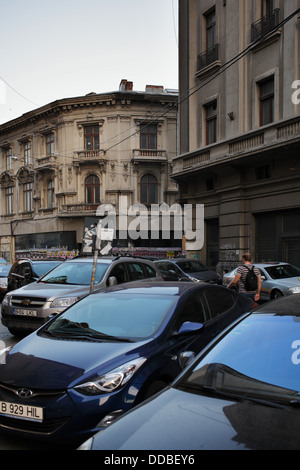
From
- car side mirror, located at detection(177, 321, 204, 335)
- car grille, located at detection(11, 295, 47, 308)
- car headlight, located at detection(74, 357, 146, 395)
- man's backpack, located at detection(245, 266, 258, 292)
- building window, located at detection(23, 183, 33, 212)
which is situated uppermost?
building window, located at detection(23, 183, 33, 212)

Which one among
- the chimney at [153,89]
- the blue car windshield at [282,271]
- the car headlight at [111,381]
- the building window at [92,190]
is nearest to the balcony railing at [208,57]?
the blue car windshield at [282,271]

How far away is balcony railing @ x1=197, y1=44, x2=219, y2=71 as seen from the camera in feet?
64.1

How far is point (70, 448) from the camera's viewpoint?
327 centimetres

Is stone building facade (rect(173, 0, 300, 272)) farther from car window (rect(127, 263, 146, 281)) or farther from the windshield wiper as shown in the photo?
the windshield wiper

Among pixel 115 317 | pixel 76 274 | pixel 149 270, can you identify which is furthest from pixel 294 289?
pixel 115 317

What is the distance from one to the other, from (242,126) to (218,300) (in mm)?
13939

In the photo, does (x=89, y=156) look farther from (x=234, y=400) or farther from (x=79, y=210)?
(x=234, y=400)

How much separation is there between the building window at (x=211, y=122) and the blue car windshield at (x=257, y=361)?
17978 millimetres

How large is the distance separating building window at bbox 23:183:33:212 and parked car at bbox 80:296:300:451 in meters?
35.9

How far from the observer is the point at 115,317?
4688mm

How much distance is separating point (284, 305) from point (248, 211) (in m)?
15.3

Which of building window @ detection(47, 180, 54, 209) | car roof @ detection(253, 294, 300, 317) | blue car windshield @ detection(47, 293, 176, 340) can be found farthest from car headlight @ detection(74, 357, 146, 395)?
building window @ detection(47, 180, 54, 209)

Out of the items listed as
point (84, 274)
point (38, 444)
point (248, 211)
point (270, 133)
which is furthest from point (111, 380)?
point (248, 211)

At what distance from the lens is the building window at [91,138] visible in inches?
1309
